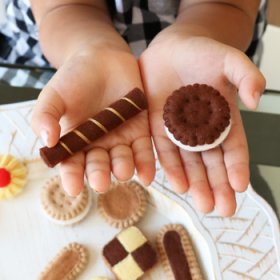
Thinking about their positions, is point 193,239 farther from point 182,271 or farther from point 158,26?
point 158,26

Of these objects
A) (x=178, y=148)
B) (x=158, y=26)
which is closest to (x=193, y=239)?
(x=178, y=148)

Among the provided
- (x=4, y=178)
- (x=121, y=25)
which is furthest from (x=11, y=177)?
(x=121, y=25)

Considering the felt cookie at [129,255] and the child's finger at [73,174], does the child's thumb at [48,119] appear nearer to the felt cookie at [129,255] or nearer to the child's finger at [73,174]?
the child's finger at [73,174]

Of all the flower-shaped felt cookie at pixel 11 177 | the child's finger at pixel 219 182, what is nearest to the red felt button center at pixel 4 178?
the flower-shaped felt cookie at pixel 11 177

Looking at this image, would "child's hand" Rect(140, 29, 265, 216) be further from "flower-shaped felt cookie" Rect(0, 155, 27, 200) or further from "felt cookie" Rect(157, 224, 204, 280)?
"flower-shaped felt cookie" Rect(0, 155, 27, 200)

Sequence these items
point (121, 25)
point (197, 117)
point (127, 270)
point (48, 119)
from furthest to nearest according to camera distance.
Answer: point (121, 25) → point (127, 270) → point (197, 117) → point (48, 119)

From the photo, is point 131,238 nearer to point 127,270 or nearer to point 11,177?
point 127,270
